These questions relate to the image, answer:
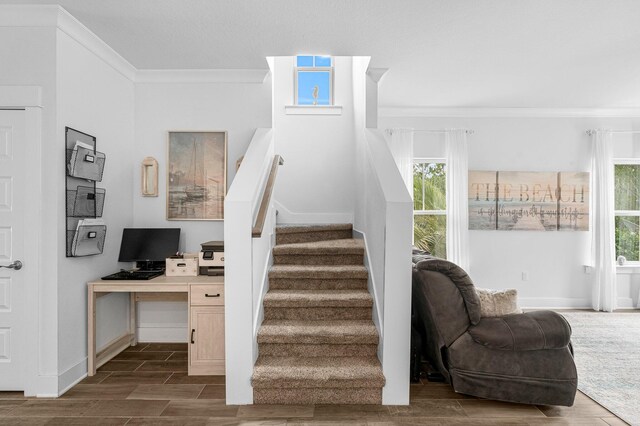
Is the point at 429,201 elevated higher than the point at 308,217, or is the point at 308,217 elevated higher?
the point at 429,201

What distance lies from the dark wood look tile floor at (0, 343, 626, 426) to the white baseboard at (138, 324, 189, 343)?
1014 mm

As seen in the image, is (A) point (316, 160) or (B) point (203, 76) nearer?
(B) point (203, 76)

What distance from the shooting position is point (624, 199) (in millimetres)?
5977

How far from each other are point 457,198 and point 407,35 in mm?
2956

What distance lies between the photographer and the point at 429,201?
602cm

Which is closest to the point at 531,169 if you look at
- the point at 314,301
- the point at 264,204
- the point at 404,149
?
the point at 404,149

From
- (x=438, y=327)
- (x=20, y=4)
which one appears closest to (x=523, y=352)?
(x=438, y=327)

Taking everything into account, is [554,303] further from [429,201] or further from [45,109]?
[45,109]

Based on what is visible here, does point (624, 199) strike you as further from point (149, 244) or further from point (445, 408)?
point (149, 244)

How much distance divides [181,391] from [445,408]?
1.93 m

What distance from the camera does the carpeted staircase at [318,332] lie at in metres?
2.84

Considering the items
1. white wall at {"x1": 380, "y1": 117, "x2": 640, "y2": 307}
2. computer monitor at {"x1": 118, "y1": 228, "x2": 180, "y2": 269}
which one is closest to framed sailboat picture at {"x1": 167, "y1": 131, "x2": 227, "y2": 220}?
computer monitor at {"x1": 118, "y1": 228, "x2": 180, "y2": 269}

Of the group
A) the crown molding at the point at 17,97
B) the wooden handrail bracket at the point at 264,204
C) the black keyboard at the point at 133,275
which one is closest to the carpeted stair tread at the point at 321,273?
the wooden handrail bracket at the point at 264,204

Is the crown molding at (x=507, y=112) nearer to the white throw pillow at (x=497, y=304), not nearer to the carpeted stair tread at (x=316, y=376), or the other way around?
the white throw pillow at (x=497, y=304)
